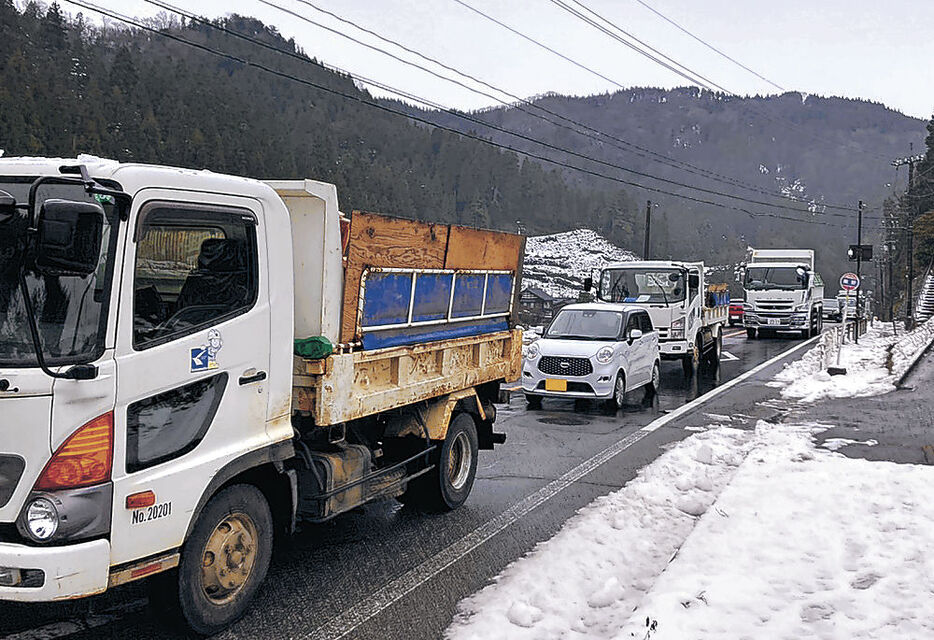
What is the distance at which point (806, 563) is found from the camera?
557cm

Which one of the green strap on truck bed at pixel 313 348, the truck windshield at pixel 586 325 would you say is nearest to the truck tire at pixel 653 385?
the truck windshield at pixel 586 325

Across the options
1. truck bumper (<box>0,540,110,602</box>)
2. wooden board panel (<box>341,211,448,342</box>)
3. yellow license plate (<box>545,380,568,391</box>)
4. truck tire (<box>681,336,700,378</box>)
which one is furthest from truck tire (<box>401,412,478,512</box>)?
truck tire (<box>681,336,700,378</box>)

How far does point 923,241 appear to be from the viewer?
71688 millimetres

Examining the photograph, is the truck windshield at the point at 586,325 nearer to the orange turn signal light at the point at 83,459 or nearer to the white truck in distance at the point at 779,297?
the orange turn signal light at the point at 83,459

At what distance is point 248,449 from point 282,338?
71 cm

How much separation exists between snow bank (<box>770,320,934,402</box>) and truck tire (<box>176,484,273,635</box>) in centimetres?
1279

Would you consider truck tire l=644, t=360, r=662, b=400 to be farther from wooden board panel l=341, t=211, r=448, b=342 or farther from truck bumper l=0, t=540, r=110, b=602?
A: truck bumper l=0, t=540, r=110, b=602

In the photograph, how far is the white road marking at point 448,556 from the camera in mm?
4965

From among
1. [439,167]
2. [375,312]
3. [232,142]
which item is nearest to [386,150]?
[439,167]

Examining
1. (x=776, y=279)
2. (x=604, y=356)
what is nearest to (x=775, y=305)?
(x=776, y=279)

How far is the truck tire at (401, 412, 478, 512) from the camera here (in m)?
7.26

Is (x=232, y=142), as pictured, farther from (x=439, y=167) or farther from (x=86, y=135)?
(x=439, y=167)

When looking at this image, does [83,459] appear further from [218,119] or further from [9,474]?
[218,119]

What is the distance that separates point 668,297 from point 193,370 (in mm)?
16181
